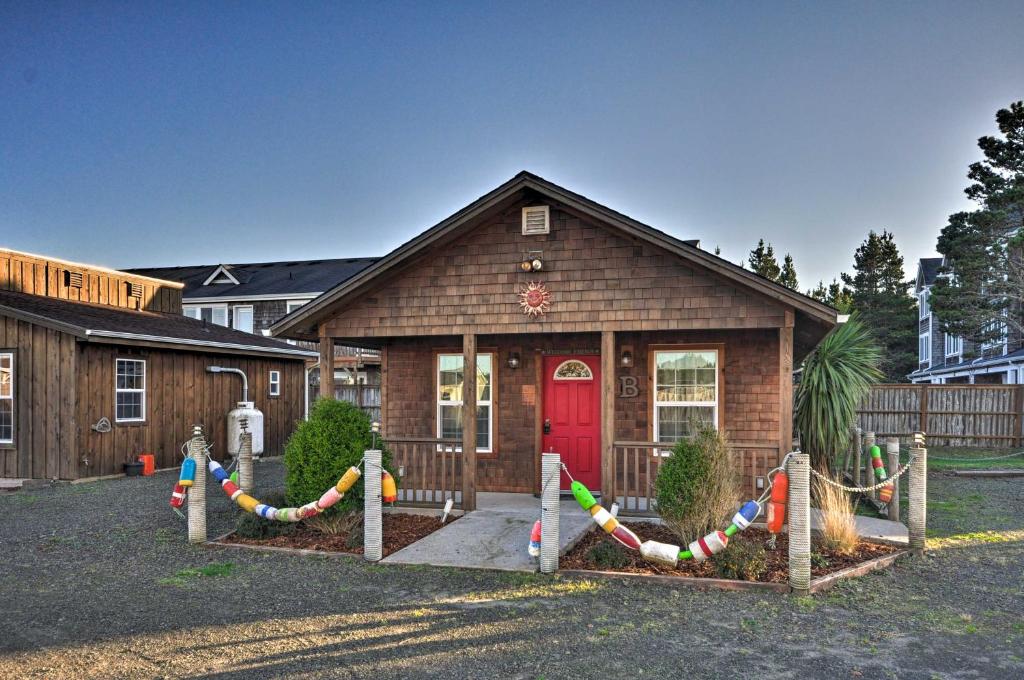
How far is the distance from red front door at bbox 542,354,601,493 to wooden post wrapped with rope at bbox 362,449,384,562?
398 centimetres

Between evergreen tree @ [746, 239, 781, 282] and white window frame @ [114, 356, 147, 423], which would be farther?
evergreen tree @ [746, 239, 781, 282]

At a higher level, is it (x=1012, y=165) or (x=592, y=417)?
(x=1012, y=165)

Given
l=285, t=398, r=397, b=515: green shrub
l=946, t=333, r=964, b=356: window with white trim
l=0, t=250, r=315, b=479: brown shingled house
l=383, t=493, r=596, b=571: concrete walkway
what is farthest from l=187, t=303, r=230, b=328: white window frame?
l=946, t=333, r=964, b=356: window with white trim

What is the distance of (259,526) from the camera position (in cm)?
836

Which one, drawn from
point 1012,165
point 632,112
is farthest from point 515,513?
point 1012,165

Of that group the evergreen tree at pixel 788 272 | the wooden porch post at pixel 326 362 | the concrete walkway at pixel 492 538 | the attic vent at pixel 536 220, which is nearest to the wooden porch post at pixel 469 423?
the concrete walkway at pixel 492 538

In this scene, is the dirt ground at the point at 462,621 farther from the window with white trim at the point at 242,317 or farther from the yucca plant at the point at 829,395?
the window with white trim at the point at 242,317

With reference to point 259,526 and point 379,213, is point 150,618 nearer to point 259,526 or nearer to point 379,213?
point 259,526

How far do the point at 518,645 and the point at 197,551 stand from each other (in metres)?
4.63

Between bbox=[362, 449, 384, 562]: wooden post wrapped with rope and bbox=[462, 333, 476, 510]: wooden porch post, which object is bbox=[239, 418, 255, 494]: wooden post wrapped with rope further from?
bbox=[462, 333, 476, 510]: wooden porch post

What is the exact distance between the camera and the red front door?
36.0ft

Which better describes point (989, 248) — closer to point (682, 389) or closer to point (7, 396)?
point (682, 389)

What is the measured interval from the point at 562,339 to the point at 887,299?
38.4 metres

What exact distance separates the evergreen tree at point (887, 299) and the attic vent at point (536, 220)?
3872 centimetres
